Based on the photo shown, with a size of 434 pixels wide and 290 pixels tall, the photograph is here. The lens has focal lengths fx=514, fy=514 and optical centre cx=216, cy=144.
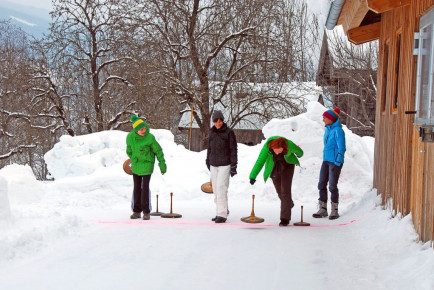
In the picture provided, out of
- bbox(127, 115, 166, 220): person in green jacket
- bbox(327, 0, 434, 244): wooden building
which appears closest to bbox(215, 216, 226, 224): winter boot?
bbox(127, 115, 166, 220): person in green jacket

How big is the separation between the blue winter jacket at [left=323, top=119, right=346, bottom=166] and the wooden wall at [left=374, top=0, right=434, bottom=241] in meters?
0.74

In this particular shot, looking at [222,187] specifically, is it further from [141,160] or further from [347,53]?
[347,53]

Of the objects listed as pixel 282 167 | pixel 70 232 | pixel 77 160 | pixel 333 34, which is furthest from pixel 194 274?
pixel 333 34

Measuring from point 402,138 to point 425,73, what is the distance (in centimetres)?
187

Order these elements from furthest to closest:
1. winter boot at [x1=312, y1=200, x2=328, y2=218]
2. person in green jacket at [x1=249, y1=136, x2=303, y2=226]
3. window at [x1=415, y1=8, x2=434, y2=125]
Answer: winter boot at [x1=312, y1=200, x2=328, y2=218] → person in green jacket at [x1=249, y1=136, x2=303, y2=226] → window at [x1=415, y1=8, x2=434, y2=125]

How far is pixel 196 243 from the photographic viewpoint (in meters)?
6.62

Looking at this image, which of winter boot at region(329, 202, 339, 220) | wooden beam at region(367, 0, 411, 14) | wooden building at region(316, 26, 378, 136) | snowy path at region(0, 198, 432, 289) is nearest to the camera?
snowy path at region(0, 198, 432, 289)

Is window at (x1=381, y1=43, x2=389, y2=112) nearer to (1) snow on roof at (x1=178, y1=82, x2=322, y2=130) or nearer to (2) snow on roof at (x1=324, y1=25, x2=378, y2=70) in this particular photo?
(1) snow on roof at (x1=178, y1=82, x2=322, y2=130)

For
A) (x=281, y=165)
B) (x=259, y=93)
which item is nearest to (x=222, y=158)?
(x=281, y=165)

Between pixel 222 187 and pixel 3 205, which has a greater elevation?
pixel 222 187

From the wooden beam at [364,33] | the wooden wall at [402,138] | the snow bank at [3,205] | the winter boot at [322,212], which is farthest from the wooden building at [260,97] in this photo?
the snow bank at [3,205]

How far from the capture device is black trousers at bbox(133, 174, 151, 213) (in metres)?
8.69

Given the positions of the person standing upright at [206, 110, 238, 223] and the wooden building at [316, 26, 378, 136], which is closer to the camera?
the person standing upright at [206, 110, 238, 223]

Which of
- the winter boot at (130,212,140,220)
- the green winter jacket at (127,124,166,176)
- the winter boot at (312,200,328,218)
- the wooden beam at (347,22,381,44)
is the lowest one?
the winter boot at (130,212,140,220)
